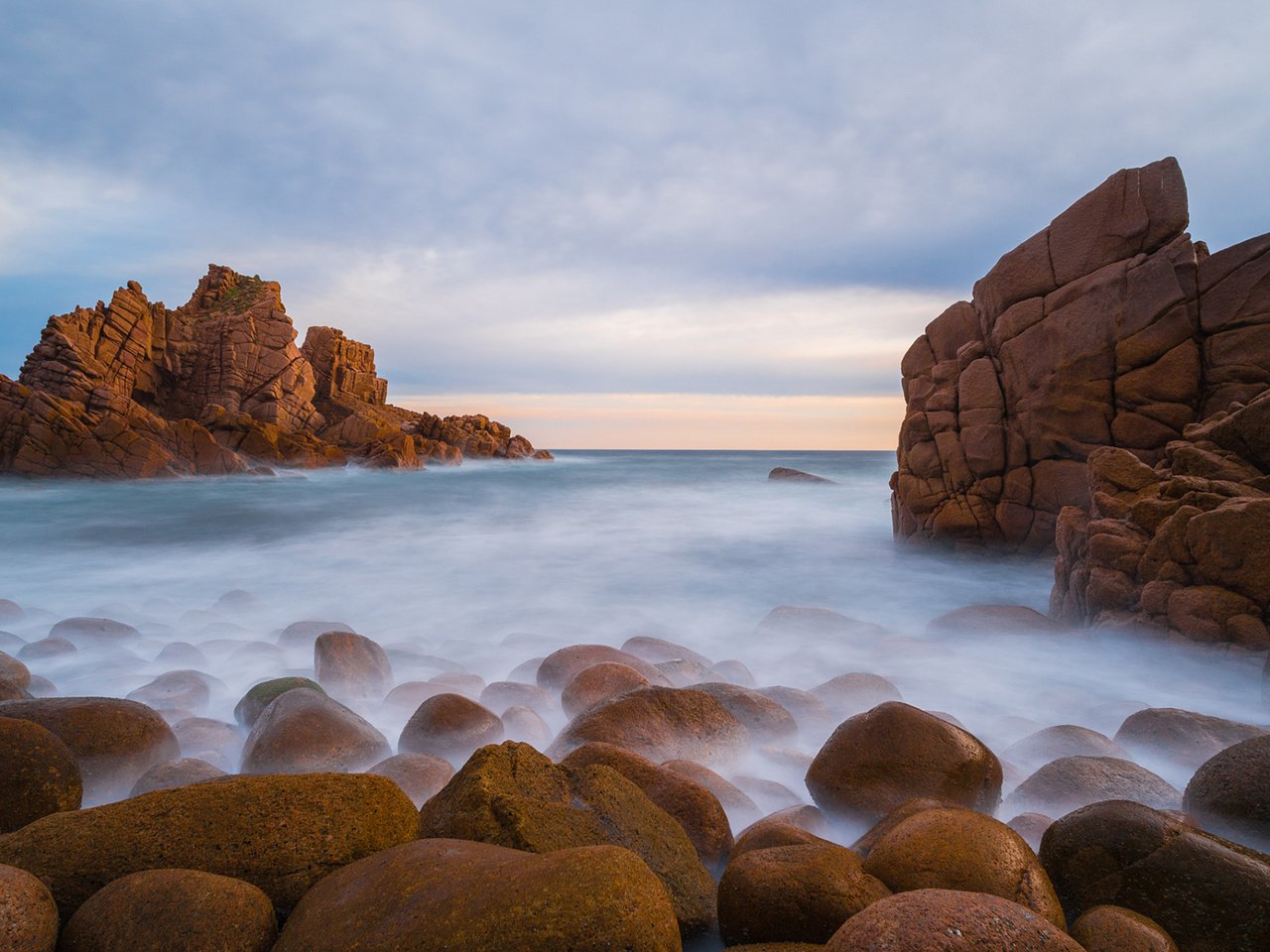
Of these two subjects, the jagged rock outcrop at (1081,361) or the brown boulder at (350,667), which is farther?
the jagged rock outcrop at (1081,361)

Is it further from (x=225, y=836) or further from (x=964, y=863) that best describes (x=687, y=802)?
(x=225, y=836)

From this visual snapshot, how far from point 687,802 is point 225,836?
181 cm

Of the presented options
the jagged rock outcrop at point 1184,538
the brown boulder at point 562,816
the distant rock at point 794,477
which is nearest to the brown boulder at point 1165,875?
the brown boulder at point 562,816

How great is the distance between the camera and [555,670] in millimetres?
5812

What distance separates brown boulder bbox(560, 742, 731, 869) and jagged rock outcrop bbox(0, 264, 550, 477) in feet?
131

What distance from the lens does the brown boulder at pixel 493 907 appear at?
5.20ft

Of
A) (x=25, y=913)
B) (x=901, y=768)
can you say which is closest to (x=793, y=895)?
(x=901, y=768)

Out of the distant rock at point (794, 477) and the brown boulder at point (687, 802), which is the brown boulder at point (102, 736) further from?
the distant rock at point (794, 477)

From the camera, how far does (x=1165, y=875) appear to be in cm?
222

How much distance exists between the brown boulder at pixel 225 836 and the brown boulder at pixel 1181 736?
4.73 m

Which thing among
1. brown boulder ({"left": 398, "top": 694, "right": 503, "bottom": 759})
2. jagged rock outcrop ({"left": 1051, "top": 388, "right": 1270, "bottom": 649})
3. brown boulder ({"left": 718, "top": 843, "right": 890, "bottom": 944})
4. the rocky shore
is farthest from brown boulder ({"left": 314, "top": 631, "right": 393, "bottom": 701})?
jagged rock outcrop ({"left": 1051, "top": 388, "right": 1270, "bottom": 649})

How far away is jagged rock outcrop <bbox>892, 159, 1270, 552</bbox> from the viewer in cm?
912

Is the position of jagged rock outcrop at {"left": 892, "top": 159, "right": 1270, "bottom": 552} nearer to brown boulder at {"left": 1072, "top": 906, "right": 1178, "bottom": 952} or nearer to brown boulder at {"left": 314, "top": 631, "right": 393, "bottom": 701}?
brown boulder at {"left": 1072, "top": 906, "right": 1178, "bottom": 952}

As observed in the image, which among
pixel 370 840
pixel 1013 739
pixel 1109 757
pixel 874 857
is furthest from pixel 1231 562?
pixel 370 840
